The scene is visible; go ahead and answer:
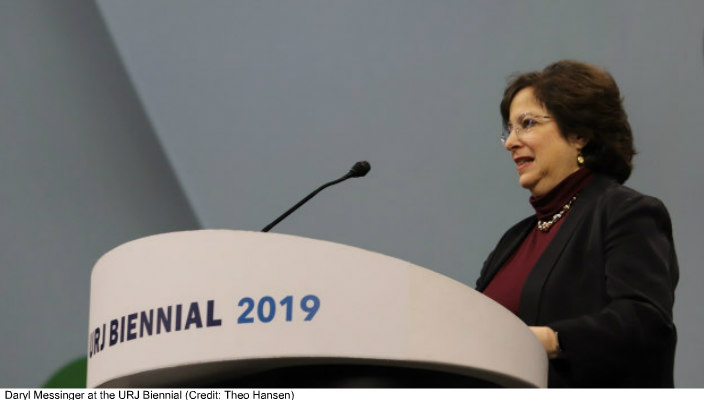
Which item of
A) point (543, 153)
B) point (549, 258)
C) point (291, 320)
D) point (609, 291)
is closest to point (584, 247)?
point (549, 258)

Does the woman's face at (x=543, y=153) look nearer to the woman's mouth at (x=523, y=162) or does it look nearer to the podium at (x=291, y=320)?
the woman's mouth at (x=523, y=162)

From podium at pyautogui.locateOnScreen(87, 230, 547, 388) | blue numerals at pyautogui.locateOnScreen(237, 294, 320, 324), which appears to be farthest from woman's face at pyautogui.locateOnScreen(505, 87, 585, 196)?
blue numerals at pyautogui.locateOnScreen(237, 294, 320, 324)

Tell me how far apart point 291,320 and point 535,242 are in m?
1.05

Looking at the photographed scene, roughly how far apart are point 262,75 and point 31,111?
2.50ft

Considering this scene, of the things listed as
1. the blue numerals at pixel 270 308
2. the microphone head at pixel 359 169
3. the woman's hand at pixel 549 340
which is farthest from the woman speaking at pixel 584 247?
the blue numerals at pixel 270 308

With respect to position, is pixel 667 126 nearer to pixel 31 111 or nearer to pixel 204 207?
pixel 204 207

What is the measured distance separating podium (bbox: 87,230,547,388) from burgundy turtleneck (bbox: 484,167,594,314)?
74 centimetres

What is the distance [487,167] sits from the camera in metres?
3.37

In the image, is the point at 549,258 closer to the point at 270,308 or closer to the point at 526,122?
the point at 526,122

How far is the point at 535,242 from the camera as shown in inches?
88.1

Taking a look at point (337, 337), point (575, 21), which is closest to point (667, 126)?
point (575, 21)

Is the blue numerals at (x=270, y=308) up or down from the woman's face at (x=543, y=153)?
down

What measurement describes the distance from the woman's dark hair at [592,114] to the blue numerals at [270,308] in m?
1.11

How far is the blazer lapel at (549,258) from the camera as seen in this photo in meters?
1.98
